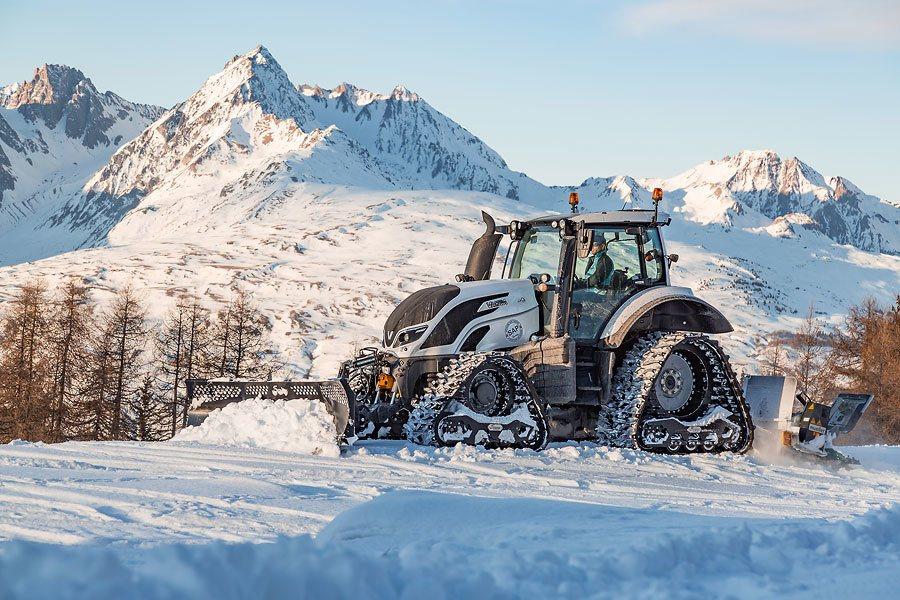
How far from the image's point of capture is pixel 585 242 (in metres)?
9.78

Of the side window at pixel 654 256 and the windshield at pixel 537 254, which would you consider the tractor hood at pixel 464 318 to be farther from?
the side window at pixel 654 256

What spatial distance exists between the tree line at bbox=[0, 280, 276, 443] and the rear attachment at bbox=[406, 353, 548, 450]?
56.3 ft

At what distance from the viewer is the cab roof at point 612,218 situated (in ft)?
34.0

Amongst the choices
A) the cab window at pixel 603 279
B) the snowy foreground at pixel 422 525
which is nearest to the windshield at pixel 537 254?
the cab window at pixel 603 279

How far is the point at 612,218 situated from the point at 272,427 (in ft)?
14.1

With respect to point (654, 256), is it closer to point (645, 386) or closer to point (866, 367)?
point (645, 386)

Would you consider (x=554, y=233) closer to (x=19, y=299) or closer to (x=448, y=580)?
(x=448, y=580)

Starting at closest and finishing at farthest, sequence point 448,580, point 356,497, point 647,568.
Answer: point 448,580
point 647,568
point 356,497

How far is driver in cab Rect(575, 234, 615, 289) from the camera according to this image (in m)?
10.3

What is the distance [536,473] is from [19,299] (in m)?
25.7

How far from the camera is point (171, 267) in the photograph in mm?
120062

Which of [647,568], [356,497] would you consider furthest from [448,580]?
[356,497]

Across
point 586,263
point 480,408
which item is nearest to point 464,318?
point 480,408

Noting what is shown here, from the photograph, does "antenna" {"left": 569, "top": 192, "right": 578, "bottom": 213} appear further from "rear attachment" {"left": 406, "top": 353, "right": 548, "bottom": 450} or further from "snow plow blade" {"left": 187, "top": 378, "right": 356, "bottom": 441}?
"snow plow blade" {"left": 187, "top": 378, "right": 356, "bottom": 441}
